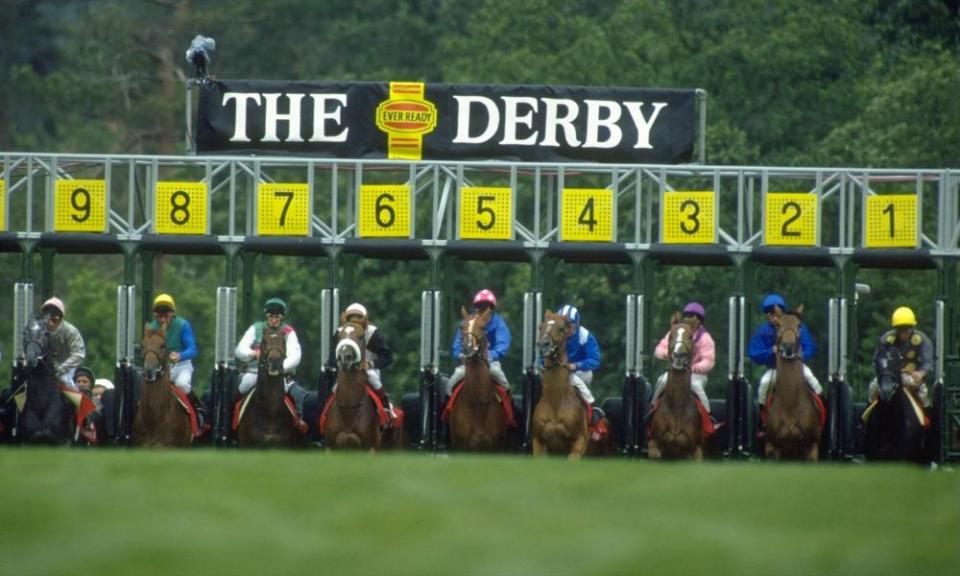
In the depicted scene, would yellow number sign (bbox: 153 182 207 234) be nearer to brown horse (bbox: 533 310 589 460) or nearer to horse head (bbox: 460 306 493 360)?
horse head (bbox: 460 306 493 360)

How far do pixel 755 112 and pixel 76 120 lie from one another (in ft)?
58.2

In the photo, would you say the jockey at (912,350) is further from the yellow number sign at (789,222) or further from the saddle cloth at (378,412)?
the saddle cloth at (378,412)

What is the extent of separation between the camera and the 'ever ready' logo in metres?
22.0

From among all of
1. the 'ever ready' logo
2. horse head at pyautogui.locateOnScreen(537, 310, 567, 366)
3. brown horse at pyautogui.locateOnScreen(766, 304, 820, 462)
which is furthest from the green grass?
the 'ever ready' logo

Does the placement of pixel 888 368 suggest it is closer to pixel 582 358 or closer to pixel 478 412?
pixel 582 358

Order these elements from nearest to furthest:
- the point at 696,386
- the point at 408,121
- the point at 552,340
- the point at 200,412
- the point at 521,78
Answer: the point at 552,340
the point at 696,386
the point at 200,412
the point at 408,121
the point at 521,78

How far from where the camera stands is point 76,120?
53250 mm

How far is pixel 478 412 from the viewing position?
2036cm

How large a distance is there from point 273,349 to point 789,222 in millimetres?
4746

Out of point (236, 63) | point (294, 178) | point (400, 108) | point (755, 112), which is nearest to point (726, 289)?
point (755, 112)

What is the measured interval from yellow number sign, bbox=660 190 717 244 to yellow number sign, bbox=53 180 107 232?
4.97m

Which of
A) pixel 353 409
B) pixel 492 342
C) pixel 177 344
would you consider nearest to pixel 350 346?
pixel 353 409

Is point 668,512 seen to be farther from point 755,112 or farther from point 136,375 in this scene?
point 755,112

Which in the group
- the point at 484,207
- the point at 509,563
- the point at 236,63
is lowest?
the point at 509,563
